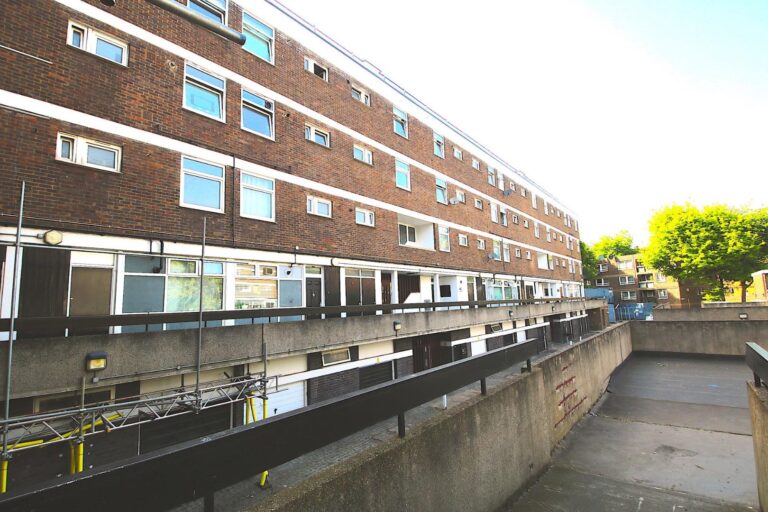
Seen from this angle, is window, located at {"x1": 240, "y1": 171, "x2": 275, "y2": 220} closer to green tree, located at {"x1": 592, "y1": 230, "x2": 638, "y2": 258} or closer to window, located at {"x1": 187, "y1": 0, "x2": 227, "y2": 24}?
window, located at {"x1": 187, "y1": 0, "x2": 227, "y2": 24}

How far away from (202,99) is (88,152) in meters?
3.25

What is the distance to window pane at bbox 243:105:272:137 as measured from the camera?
1063 cm

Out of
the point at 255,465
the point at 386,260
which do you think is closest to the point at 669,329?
the point at 386,260

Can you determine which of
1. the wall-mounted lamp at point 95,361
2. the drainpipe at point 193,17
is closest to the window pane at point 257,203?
the wall-mounted lamp at point 95,361

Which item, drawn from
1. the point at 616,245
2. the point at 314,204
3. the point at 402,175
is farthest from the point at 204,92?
the point at 616,245

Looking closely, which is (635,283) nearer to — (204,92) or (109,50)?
(204,92)

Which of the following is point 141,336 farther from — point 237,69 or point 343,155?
point 343,155

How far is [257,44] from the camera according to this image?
1123cm

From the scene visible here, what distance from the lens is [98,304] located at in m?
7.34

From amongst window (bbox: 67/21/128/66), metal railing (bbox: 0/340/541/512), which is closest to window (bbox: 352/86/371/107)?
window (bbox: 67/21/128/66)

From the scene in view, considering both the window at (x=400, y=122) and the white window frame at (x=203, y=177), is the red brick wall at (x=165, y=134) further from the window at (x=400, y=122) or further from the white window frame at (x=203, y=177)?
the window at (x=400, y=122)

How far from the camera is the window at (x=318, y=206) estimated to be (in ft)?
38.8

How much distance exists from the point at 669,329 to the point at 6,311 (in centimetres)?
2700

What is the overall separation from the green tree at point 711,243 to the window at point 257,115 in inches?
1611
